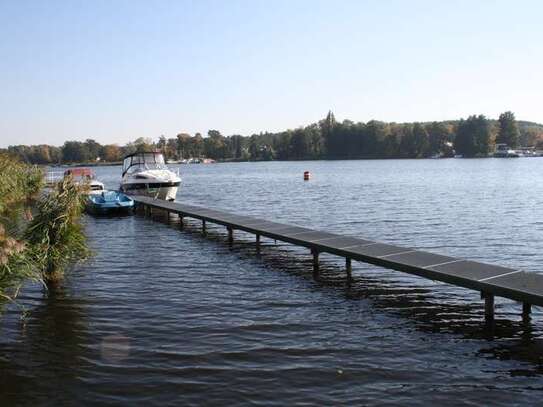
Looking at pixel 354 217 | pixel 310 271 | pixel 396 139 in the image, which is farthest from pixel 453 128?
pixel 310 271

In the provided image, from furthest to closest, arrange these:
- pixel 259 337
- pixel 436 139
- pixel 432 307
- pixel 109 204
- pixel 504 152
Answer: pixel 436 139, pixel 504 152, pixel 109 204, pixel 432 307, pixel 259 337

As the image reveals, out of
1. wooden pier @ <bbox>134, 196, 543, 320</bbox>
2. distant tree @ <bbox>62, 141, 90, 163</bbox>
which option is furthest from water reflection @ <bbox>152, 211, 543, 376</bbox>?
distant tree @ <bbox>62, 141, 90, 163</bbox>

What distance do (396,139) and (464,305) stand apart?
154 m

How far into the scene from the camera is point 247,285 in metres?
12.7

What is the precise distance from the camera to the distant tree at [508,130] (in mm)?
151625

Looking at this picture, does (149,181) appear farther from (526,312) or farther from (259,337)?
(526,312)

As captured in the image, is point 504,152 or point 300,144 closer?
point 504,152

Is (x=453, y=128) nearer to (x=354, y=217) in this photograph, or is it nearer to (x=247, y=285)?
(x=354, y=217)

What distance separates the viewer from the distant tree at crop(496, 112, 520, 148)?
151625 millimetres

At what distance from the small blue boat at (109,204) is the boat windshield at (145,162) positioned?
29.1ft

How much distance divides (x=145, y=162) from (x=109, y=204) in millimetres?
11072

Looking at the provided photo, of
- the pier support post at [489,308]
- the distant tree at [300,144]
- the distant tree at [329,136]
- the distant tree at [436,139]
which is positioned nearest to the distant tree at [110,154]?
the distant tree at [300,144]

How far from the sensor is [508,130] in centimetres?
15225

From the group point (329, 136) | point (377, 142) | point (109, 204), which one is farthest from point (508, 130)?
point (109, 204)
